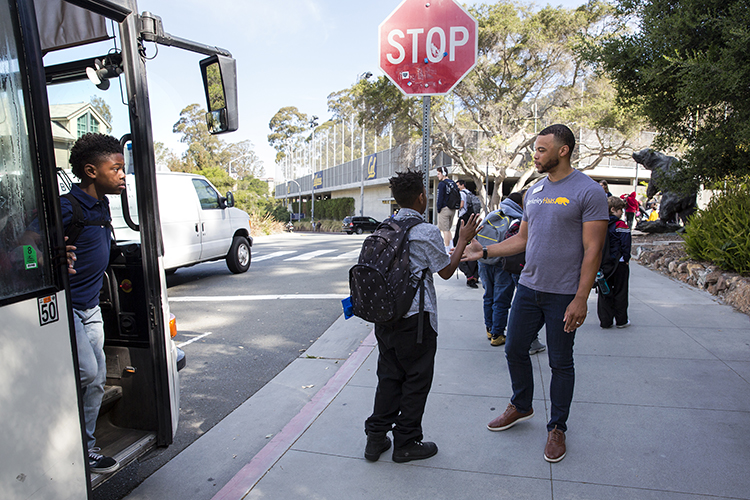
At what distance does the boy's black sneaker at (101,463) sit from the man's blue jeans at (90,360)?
6 cm

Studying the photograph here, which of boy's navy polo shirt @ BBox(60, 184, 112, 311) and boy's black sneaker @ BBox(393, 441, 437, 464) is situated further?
boy's black sneaker @ BBox(393, 441, 437, 464)

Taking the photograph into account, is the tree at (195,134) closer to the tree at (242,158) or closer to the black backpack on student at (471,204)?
the tree at (242,158)

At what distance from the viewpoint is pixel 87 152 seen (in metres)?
2.87

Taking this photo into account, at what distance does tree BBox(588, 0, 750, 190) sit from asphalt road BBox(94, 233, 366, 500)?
6.32 m

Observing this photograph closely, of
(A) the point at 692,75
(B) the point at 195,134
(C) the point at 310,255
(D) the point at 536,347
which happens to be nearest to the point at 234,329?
(D) the point at 536,347

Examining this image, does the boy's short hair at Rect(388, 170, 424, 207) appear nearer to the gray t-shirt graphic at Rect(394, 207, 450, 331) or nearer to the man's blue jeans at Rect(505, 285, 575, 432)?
the gray t-shirt graphic at Rect(394, 207, 450, 331)

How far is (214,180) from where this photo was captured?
28094 millimetres

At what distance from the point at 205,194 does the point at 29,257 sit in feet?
27.1

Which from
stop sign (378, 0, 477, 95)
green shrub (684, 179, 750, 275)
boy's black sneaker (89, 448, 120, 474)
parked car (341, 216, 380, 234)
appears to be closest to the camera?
boy's black sneaker (89, 448, 120, 474)

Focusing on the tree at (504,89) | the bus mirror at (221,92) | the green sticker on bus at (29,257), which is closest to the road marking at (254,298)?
the bus mirror at (221,92)

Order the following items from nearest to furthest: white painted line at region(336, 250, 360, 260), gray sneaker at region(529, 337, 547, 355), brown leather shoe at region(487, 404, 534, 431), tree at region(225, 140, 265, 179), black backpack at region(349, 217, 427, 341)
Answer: black backpack at region(349, 217, 427, 341) < brown leather shoe at region(487, 404, 534, 431) < gray sneaker at region(529, 337, 547, 355) < white painted line at region(336, 250, 360, 260) < tree at region(225, 140, 265, 179)

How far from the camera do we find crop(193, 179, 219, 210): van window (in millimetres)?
9812

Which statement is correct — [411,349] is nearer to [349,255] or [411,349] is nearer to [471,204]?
[471,204]

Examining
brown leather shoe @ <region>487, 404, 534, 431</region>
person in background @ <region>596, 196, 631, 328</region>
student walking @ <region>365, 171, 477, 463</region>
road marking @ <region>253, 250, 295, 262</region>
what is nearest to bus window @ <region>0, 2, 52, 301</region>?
student walking @ <region>365, 171, 477, 463</region>
